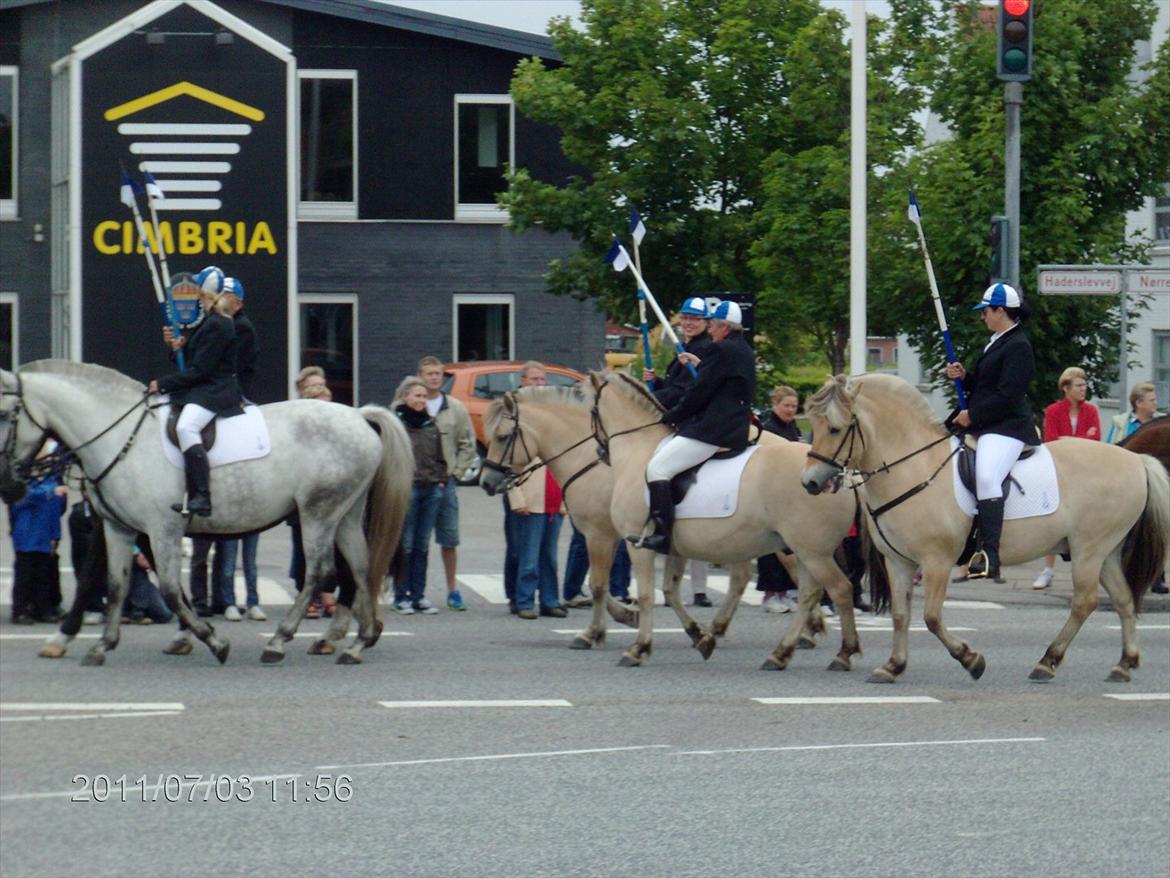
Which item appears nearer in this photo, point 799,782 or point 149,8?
point 799,782

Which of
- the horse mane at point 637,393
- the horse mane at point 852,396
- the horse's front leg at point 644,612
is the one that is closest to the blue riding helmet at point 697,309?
the horse mane at point 637,393

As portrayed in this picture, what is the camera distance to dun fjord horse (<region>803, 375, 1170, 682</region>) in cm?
1269

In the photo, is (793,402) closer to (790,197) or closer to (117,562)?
(117,562)

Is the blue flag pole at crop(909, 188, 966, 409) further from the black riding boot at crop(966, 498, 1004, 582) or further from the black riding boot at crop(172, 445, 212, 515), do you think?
the black riding boot at crop(172, 445, 212, 515)

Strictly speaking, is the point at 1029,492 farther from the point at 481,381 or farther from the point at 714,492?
the point at 481,381

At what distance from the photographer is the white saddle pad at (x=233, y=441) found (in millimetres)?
13289

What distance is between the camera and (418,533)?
16.8m

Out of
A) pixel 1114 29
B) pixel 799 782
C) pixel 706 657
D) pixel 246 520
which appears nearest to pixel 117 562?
pixel 246 520

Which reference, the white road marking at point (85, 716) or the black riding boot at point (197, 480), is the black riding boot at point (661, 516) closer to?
the black riding boot at point (197, 480)

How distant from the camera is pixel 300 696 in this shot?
11.9 m

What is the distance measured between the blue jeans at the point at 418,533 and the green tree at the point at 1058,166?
8.36 m

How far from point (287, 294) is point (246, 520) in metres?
16.9

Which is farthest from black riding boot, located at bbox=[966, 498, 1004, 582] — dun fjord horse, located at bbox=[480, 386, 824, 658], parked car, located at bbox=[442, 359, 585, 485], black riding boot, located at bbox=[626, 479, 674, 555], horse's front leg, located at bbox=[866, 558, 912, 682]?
parked car, located at bbox=[442, 359, 585, 485]

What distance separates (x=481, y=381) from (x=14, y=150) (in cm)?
1093
